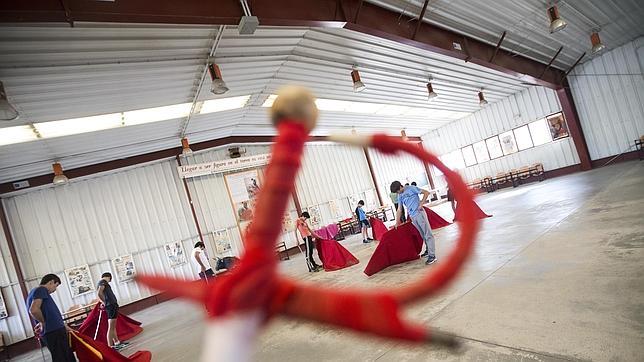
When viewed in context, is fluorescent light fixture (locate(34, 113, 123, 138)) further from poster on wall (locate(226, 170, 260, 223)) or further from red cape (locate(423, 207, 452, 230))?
red cape (locate(423, 207, 452, 230))

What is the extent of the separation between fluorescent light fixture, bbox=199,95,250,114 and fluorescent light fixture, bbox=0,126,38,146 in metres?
4.23

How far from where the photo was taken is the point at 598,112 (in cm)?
1576

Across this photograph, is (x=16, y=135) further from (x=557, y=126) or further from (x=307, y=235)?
(x=557, y=126)

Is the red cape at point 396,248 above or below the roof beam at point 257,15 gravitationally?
below

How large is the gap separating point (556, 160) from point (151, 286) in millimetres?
21189

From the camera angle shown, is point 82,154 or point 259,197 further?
point 82,154

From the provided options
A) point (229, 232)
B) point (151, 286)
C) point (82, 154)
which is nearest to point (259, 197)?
point (151, 286)

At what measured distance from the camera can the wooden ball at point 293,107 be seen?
580 mm

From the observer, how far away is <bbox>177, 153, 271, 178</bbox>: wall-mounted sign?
1285cm

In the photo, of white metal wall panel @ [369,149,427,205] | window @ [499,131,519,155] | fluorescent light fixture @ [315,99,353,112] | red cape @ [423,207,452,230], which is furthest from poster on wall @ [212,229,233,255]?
window @ [499,131,519,155]

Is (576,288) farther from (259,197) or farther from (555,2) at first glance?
(555,2)

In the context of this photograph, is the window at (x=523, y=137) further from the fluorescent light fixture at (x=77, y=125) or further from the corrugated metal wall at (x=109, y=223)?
the fluorescent light fixture at (x=77, y=125)

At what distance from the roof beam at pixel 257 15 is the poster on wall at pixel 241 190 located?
9330 mm

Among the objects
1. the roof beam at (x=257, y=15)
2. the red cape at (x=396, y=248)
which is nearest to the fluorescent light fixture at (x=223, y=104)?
the roof beam at (x=257, y=15)
